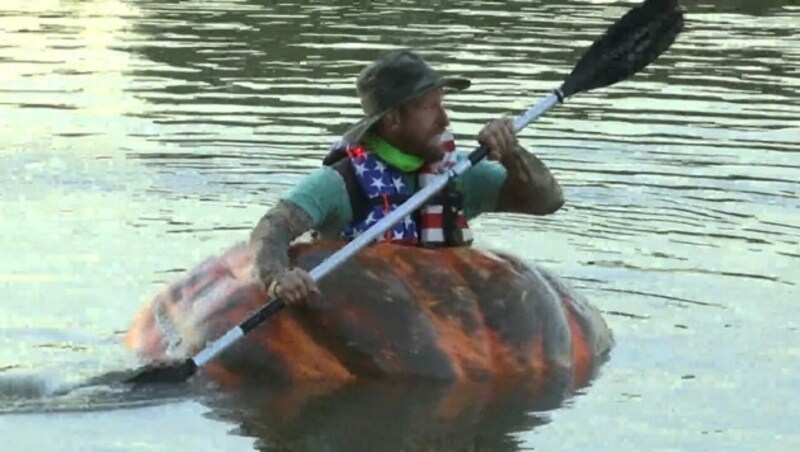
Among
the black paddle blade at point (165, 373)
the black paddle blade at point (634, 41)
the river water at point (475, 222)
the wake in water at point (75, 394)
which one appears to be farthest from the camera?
the black paddle blade at point (634, 41)

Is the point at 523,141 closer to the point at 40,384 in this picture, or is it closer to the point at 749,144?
the point at 749,144

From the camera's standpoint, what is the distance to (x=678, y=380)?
8359 mm

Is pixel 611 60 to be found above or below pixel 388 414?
above

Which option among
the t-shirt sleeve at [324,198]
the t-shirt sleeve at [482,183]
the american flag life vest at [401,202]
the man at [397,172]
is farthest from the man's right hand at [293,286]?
the t-shirt sleeve at [482,183]

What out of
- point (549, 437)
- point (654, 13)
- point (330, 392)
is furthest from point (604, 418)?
point (654, 13)

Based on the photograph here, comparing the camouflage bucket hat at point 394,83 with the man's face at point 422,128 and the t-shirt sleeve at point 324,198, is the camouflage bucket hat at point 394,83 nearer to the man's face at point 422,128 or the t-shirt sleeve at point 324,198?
the man's face at point 422,128

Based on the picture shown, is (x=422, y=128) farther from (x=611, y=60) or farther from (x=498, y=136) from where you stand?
(x=611, y=60)

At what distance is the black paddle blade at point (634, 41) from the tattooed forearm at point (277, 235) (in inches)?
58.4

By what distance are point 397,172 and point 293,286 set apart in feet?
2.50

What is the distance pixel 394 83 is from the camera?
8.34 meters

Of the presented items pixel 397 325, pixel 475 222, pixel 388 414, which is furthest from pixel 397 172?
pixel 475 222

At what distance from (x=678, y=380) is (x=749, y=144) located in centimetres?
561

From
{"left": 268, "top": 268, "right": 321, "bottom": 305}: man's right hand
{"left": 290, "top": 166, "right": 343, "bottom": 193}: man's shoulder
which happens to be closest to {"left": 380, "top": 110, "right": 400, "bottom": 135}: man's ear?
{"left": 290, "top": 166, "right": 343, "bottom": 193}: man's shoulder

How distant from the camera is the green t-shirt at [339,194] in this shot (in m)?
8.25
